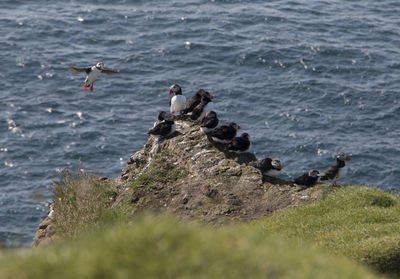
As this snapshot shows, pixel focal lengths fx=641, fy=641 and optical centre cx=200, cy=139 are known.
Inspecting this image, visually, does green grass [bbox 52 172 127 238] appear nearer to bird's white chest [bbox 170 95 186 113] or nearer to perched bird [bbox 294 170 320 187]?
bird's white chest [bbox 170 95 186 113]

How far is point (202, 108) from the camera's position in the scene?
2602 centimetres

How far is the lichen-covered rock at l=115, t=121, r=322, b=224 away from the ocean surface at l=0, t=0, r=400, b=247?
20.6 metres

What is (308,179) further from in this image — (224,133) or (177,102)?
(177,102)

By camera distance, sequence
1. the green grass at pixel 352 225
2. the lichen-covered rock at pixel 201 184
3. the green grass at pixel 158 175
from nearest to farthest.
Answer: the green grass at pixel 352 225, the lichen-covered rock at pixel 201 184, the green grass at pixel 158 175

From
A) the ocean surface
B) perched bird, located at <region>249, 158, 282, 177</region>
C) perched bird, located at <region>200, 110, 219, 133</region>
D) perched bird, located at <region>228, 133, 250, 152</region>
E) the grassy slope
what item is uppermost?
the grassy slope

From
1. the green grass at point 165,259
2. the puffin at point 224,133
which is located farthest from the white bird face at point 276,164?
the green grass at point 165,259

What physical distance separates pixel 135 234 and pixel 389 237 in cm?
948

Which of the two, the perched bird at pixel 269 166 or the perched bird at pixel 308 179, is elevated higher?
the perched bird at pixel 269 166

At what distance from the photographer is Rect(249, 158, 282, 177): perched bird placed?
72.5 ft

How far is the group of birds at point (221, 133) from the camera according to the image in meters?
22.2

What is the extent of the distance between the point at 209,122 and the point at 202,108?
212 cm

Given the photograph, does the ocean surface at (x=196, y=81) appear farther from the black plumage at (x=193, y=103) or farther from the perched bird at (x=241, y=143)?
the perched bird at (x=241, y=143)

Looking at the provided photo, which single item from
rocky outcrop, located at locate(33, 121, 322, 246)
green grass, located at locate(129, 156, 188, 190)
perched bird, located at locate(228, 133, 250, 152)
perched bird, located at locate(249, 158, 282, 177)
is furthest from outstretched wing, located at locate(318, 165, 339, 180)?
green grass, located at locate(129, 156, 188, 190)

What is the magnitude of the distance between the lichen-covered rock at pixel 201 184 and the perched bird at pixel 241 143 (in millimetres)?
338
